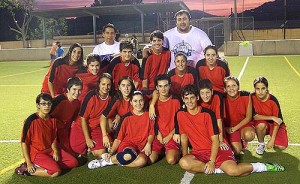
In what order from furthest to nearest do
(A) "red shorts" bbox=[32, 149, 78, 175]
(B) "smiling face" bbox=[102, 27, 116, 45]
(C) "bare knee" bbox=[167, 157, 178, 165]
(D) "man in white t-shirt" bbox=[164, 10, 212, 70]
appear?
(B) "smiling face" bbox=[102, 27, 116, 45]
(D) "man in white t-shirt" bbox=[164, 10, 212, 70]
(C) "bare knee" bbox=[167, 157, 178, 165]
(A) "red shorts" bbox=[32, 149, 78, 175]

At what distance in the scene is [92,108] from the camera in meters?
6.20

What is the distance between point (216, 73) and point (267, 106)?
0.99 meters

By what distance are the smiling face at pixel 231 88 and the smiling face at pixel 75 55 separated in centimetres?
259

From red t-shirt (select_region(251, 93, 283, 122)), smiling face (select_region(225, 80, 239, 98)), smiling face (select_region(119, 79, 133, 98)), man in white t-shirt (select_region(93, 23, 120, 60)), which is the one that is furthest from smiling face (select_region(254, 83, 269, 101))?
man in white t-shirt (select_region(93, 23, 120, 60))

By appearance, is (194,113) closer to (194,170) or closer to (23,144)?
(194,170)

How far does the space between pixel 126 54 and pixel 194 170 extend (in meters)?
2.52

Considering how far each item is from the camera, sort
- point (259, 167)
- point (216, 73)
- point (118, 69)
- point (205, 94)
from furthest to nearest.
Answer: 1. point (118, 69)
2. point (216, 73)
3. point (205, 94)
4. point (259, 167)

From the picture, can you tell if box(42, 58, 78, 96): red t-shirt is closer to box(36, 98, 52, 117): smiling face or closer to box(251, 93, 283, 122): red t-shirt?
box(36, 98, 52, 117): smiling face

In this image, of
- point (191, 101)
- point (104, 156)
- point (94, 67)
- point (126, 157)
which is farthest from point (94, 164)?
point (94, 67)

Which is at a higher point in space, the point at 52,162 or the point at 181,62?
the point at 181,62

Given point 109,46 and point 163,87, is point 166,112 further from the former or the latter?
point 109,46

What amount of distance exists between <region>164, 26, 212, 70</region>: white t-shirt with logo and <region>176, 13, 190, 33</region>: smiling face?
4.4 inches

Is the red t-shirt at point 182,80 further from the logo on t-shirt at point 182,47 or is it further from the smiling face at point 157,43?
the logo on t-shirt at point 182,47

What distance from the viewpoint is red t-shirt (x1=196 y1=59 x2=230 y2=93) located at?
6547 millimetres
